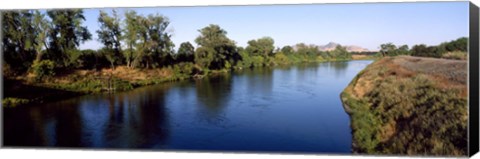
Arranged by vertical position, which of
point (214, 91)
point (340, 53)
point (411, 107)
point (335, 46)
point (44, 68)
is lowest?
point (411, 107)

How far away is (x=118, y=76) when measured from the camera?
9.69m

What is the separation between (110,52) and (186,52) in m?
1.32

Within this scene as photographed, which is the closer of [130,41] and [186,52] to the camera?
[186,52]

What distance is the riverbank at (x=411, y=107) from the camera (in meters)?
7.58

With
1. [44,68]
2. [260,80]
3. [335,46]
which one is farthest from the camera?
[260,80]

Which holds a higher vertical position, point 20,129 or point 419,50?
point 419,50

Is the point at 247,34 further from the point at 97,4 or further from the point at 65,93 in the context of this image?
the point at 65,93

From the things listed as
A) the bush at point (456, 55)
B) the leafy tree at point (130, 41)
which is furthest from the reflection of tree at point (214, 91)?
the bush at point (456, 55)

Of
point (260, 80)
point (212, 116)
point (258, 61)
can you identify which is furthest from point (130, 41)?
point (260, 80)

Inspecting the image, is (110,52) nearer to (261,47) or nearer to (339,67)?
(261,47)

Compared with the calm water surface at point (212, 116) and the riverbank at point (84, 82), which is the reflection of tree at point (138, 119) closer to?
the calm water surface at point (212, 116)

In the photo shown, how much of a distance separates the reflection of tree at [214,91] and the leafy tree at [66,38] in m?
2.21

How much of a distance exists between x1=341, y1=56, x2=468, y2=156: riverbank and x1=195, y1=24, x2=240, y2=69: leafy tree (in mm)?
2192

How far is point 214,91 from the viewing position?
33.7 feet
